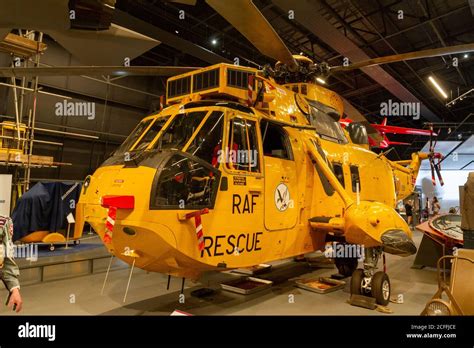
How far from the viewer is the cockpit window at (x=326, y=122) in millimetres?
6130

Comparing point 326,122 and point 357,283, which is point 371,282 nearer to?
point 357,283

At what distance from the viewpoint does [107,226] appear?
3.37m

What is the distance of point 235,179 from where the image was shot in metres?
4.08

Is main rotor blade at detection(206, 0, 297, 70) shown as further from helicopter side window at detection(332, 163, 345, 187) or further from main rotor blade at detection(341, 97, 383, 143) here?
main rotor blade at detection(341, 97, 383, 143)

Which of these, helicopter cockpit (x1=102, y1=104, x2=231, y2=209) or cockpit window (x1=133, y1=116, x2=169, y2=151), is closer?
helicopter cockpit (x1=102, y1=104, x2=231, y2=209)

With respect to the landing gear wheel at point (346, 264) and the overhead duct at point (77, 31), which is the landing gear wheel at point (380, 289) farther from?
the overhead duct at point (77, 31)

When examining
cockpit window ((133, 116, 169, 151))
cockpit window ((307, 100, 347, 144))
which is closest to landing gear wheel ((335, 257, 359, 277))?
cockpit window ((307, 100, 347, 144))

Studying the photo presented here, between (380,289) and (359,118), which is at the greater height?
(359,118)

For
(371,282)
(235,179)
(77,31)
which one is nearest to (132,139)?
(77,31)

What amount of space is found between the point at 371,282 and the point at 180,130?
3.59 metres

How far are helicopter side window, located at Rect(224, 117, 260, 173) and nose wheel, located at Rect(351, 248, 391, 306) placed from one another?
2303 mm

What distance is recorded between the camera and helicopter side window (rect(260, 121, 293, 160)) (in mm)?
5160

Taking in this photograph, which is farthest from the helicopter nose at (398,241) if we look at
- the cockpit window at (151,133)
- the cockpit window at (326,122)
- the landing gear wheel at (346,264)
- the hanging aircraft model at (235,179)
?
the cockpit window at (151,133)

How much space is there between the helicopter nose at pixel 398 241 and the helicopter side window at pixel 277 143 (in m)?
1.76
